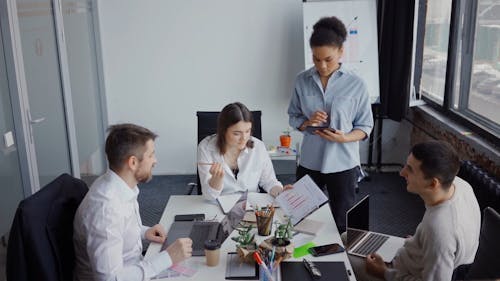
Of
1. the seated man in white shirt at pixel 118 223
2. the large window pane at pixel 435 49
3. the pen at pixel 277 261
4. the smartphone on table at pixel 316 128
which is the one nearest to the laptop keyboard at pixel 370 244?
the pen at pixel 277 261

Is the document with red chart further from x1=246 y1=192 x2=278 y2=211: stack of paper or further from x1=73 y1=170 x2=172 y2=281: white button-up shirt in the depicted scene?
x1=73 y1=170 x2=172 y2=281: white button-up shirt

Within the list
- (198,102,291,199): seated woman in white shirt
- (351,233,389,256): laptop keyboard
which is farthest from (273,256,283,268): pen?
(198,102,291,199): seated woman in white shirt

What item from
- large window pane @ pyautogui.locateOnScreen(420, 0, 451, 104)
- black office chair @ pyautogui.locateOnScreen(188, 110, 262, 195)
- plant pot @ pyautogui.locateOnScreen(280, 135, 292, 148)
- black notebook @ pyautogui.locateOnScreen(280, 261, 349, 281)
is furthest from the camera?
plant pot @ pyautogui.locateOnScreen(280, 135, 292, 148)

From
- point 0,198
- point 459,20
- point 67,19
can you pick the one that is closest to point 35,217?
point 0,198

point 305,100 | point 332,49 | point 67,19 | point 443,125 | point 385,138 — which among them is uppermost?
point 67,19

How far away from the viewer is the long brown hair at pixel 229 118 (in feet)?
7.91

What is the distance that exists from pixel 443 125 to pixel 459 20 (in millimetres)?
843

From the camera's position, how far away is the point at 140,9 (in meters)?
4.32

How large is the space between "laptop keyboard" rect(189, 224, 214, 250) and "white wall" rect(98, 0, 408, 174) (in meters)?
2.67

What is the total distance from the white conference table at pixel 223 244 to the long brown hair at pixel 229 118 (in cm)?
32

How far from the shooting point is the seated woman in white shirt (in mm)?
2414

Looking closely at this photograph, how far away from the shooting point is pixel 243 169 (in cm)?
247

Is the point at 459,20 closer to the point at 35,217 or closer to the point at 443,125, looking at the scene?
the point at 443,125

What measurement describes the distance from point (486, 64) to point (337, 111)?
1.51 meters
